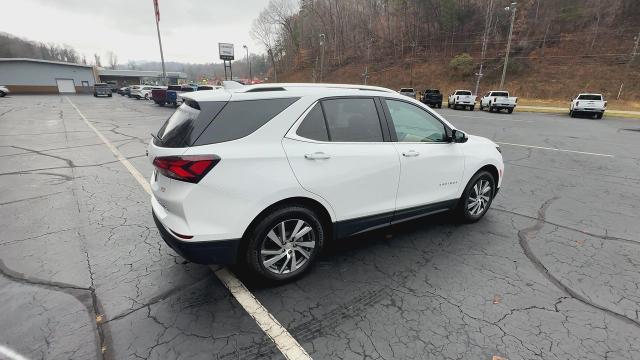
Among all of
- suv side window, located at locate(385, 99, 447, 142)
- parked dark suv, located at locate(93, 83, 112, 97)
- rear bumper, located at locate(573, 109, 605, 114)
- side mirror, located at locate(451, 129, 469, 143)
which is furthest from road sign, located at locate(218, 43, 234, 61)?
side mirror, located at locate(451, 129, 469, 143)

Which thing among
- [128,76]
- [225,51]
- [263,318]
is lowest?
[263,318]

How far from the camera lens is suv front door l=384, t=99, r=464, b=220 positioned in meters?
3.41

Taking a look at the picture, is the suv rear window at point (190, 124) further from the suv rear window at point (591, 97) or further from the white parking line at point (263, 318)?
the suv rear window at point (591, 97)

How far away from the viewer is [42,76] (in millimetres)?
48625

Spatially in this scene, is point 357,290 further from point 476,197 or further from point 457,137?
point 476,197

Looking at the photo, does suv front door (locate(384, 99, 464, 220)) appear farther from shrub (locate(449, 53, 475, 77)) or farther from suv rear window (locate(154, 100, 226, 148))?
shrub (locate(449, 53, 475, 77))

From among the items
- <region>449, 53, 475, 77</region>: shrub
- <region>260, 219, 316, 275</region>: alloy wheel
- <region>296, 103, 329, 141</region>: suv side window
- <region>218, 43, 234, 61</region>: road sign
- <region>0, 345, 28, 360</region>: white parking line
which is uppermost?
<region>218, 43, 234, 61</region>: road sign

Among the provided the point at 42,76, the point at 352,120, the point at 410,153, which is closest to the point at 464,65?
the point at 410,153

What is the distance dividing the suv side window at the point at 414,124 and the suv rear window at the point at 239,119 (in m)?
1.31

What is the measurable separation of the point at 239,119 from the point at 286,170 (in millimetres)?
574

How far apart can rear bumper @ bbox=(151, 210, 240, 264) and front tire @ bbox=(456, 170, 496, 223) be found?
298 cm

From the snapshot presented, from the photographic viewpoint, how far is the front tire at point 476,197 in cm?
411

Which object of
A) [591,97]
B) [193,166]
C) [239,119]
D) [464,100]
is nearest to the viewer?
[193,166]

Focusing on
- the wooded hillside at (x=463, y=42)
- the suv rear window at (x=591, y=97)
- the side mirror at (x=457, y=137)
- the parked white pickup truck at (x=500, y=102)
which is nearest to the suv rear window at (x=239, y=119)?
the side mirror at (x=457, y=137)
